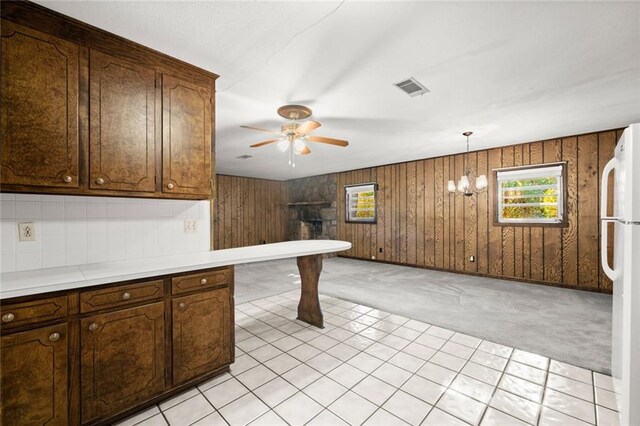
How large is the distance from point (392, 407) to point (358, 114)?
2.92 metres

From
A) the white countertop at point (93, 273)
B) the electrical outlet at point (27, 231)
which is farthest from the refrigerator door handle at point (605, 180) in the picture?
the electrical outlet at point (27, 231)

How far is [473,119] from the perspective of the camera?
346 cm

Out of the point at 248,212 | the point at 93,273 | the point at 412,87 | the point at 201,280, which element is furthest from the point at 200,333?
the point at 248,212

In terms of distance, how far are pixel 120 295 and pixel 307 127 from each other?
2234 millimetres

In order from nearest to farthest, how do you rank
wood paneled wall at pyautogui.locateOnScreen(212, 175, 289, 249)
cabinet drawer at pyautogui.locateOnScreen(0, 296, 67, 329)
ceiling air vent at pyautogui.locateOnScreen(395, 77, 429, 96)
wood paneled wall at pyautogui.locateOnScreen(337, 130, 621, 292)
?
cabinet drawer at pyautogui.locateOnScreen(0, 296, 67, 329) < ceiling air vent at pyautogui.locateOnScreen(395, 77, 429, 96) < wood paneled wall at pyautogui.locateOnScreen(337, 130, 621, 292) < wood paneled wall at pyautogui.locateOnScreen(212, 175, 289, 249)

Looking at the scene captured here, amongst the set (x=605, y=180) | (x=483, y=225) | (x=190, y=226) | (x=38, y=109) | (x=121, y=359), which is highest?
(x=38, y=109)

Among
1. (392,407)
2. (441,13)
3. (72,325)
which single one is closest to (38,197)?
(72,325)

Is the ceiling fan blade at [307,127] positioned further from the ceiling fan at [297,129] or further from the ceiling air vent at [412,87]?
the ceiling air vent at [412,87]

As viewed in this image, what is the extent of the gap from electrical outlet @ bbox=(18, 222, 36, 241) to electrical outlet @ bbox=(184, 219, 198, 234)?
92 cm

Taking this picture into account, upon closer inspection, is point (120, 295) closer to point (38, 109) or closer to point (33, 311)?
point (33, 311)

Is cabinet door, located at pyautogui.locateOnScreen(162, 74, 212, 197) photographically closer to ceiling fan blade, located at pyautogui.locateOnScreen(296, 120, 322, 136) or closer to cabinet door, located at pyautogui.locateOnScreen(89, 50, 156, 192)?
cabinet door, located at pyautogui.locateOnScreen(89, 50, 156, 192)

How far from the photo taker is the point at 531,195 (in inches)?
185

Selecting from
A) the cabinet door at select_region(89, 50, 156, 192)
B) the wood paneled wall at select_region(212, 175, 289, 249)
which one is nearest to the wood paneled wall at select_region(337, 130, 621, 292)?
the wood paneled wall at select_region(212, 175, 289, 249)

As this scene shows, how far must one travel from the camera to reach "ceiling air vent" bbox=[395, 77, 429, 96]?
2.49 metres
